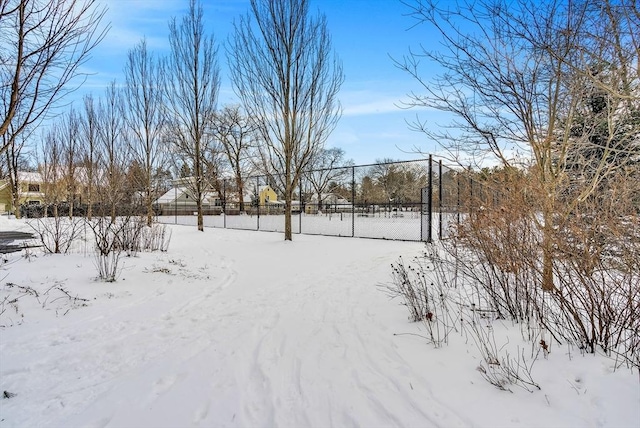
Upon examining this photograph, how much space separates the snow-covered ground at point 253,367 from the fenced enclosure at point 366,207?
9.06ft

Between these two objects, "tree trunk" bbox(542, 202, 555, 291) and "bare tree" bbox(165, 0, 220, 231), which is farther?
"bare tree" bbox(165, 0, 220, 231)

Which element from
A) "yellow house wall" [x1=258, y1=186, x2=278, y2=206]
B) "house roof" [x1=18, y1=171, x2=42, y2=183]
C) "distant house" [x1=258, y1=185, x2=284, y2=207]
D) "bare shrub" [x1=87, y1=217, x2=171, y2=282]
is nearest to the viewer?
"bare shrub" [x1=87, y1=217, x2=171, y2=282]

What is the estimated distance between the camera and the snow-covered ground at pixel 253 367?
73.0 inches

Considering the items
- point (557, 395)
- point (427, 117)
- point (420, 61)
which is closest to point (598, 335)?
point (557, 395)

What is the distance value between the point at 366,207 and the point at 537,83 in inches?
532

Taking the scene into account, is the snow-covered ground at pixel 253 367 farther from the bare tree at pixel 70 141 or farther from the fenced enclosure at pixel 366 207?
the bare tree at pixel 70 141

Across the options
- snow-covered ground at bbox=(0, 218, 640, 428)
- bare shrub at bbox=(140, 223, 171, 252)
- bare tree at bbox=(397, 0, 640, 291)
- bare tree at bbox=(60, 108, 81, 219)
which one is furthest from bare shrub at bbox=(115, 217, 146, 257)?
bare tree at bbox=(60, 108, 81, 219)

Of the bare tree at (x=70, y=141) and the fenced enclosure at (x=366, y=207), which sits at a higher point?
the bare tree at (x=70, y=141)

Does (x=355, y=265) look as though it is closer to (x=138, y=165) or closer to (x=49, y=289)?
(x=49, y=289)

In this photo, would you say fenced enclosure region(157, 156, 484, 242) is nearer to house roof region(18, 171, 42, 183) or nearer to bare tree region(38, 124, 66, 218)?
bare tree region(38, 124, 66, 218)

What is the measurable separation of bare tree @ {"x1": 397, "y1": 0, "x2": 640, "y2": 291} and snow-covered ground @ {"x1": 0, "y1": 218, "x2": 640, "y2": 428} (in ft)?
3.76

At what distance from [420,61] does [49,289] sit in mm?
5328

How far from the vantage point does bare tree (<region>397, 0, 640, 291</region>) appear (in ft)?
9.16

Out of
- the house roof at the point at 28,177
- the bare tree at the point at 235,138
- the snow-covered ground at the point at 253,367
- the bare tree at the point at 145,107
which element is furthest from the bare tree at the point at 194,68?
the house roof at the point at 28,177
